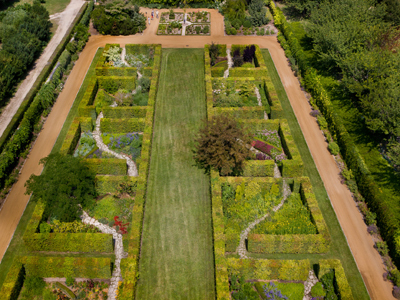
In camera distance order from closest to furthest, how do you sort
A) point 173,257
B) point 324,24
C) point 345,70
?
1. point 173,257
2. point 345,70
3. point 324,24

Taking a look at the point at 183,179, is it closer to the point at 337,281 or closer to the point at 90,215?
the point at 90,215

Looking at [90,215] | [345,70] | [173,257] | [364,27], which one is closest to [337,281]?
[173,257]

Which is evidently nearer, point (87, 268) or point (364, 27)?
point (87, 268)

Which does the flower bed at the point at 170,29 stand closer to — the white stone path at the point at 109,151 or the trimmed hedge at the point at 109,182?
the white stone path at the point at 109,151

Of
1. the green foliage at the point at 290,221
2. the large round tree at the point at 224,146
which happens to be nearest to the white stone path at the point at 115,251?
the large round tree at the point at 224,146

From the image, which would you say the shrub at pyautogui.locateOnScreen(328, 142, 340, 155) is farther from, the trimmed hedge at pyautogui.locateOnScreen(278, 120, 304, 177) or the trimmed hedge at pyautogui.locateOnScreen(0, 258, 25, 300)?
the trimmed hedge at pyautogui.locateOnScreen(0, 258, 25, 300)

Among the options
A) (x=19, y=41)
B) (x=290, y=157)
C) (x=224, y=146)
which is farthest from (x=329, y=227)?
(x=19, y=41)

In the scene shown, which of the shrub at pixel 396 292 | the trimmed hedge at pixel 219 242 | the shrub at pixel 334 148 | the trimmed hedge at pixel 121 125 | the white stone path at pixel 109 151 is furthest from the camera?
the trimmed hedge at pixel 121 125
